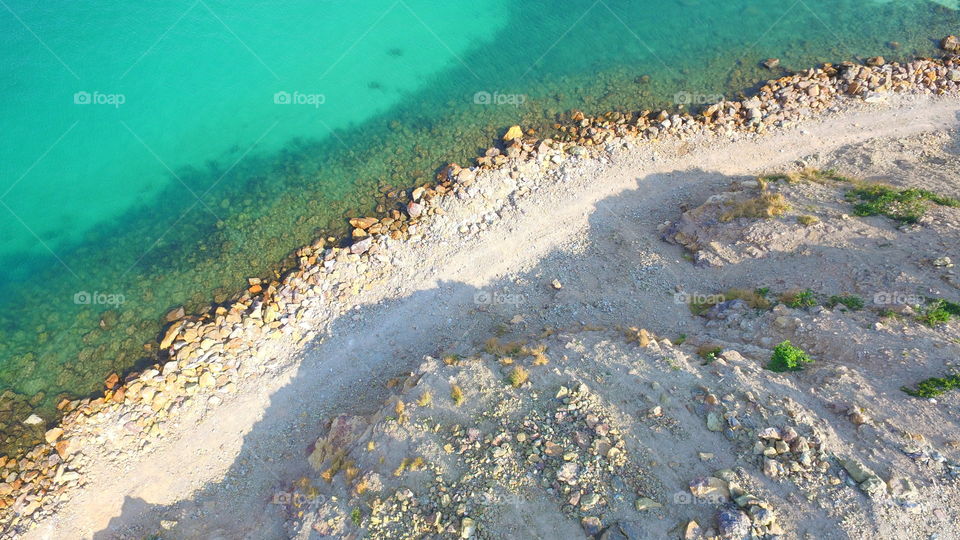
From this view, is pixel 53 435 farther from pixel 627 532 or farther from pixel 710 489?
pixel 710 489


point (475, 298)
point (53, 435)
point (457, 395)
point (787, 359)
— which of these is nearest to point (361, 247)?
point (475, 298)

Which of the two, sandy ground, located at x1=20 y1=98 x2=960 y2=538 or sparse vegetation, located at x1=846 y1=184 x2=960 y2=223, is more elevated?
sandy ground, located at x1=20 y1=98 x2=960 y2=538

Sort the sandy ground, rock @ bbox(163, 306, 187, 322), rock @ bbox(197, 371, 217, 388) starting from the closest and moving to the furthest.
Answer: the sandy ground → rock @ bbox(197, 371, 217, 388) → rock @ bbox(163, 306, 187, 322)

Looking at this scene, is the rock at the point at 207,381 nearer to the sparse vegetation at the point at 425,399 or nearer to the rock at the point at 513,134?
the sparse vegetation at the point at 425,399

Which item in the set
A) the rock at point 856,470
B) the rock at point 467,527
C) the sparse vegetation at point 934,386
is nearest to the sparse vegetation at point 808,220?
the sparse vegetation at point 934,386

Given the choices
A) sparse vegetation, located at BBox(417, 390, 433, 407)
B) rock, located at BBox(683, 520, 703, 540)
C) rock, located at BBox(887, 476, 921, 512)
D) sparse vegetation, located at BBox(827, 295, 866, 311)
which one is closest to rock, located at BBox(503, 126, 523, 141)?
sparse vegetation, located at BBox(417, 390, 433, 407)

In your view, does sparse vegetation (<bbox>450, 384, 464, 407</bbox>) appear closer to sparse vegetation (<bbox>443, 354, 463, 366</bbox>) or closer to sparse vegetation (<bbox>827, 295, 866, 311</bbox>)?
sparse vegetation (<bbox>443, 354, 463, 366</bbox>)
